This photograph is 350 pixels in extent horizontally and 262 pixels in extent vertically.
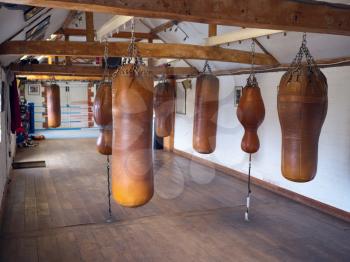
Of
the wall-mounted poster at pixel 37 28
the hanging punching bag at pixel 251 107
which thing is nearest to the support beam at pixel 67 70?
the wall-mounted poster at pixel 37 28

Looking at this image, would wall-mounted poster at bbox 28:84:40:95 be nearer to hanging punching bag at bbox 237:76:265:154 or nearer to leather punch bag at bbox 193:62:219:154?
hanging punching bag at bbox 237:76:265:154

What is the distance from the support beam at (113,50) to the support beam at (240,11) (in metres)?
2.49

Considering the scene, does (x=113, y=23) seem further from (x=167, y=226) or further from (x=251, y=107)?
(x=167, y=226)

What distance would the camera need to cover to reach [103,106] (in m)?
3.63

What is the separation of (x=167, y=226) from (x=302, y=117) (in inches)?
99.1

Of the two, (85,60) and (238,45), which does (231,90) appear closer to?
(238,45)

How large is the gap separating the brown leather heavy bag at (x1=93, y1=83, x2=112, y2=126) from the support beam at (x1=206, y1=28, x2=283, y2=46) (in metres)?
1.62

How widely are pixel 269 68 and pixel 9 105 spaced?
186 inches

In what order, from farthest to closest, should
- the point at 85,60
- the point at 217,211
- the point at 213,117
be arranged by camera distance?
the point at 85,60
the point at 217,211
the point at 213,117

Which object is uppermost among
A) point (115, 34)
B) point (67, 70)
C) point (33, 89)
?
point (115, 34)

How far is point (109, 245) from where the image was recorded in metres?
3.73

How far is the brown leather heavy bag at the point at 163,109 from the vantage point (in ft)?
18.5

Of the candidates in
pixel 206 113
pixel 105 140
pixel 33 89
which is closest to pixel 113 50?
pixel 105 140

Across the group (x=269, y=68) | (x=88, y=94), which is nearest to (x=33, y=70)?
(x=269, y=68)
